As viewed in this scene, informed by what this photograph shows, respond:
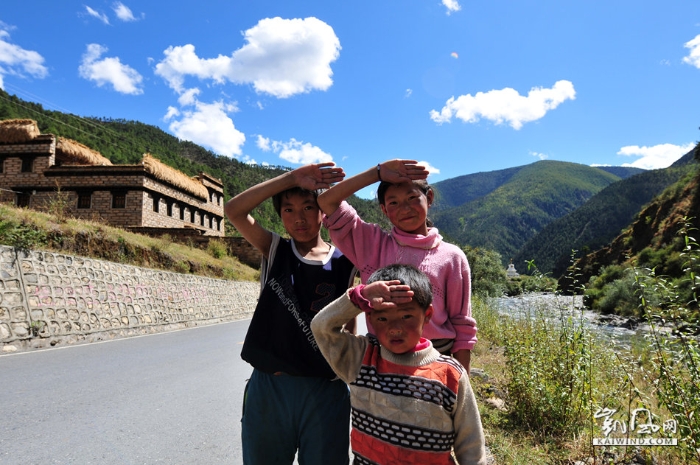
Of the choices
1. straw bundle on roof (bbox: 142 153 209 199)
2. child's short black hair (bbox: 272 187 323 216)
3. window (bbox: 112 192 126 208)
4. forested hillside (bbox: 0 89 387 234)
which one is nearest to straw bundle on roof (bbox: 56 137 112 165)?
straw bundle on roof (bbox: 142 153 209 199)

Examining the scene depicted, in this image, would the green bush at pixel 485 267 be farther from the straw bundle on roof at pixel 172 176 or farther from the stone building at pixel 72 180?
the straw bundle on roof at pixel 172 176

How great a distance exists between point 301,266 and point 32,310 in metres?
9.52

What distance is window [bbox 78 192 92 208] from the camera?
2391cm

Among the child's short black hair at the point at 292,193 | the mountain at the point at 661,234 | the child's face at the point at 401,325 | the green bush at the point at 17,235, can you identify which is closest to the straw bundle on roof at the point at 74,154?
the green bush at the point at 17,235

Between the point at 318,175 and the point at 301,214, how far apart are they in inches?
8.4

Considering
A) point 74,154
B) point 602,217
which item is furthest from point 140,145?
point 602,217

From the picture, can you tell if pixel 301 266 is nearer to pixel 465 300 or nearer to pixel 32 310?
pixel 465 300

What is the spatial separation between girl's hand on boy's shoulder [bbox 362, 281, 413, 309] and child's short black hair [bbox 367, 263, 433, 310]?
0.23ft

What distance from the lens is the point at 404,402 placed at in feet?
5.16

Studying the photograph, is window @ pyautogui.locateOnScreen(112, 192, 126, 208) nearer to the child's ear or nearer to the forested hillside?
the forested hillside

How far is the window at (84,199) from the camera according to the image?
78.4 feet

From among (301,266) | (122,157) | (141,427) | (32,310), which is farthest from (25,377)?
(122,157)

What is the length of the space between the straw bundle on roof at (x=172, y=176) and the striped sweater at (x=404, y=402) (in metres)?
25.7

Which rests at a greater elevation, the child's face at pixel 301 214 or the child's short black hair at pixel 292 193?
the child's short black hair at pixel 292 193
